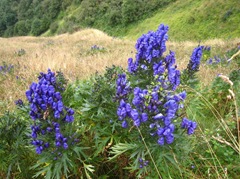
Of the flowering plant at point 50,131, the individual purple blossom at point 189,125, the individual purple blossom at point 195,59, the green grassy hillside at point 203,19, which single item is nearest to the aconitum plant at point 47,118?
the flowering plant at point 50,131

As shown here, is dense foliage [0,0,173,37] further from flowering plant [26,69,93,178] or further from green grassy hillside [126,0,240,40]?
flowering plant [26,69,93,178]

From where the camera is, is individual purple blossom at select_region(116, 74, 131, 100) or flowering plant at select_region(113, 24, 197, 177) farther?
individual purple blossom at select_region(116, 74, 131, 100)

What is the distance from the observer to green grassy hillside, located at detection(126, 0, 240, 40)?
22.9m

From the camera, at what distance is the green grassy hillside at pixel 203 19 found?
22891mm

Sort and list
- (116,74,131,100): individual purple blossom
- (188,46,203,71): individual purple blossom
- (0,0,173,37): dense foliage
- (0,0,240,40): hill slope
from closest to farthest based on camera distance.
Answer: (116,74,131,100): individual purple blossom < (188,46,203,71): individual purple blossom < (0,0,240,40): hill slope < (0,0,173,37): dense foliage

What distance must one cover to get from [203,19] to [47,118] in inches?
1048

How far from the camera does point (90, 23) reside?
41469 millimetres

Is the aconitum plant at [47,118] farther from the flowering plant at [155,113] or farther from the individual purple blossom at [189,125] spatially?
the individual purple blossom at [189,125]

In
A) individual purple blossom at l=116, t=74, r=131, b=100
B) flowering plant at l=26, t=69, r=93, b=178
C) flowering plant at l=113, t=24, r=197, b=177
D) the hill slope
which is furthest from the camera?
the hill slope

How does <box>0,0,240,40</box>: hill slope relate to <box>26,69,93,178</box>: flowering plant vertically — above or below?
below

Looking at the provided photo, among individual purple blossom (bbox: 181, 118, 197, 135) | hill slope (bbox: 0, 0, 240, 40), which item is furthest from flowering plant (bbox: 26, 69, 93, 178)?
hill slope (bbox: 0, 0, 240, 40)

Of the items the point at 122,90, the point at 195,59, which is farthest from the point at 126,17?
the point at 122,90

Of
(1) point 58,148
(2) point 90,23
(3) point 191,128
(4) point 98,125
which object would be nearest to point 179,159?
(3) point 191,128

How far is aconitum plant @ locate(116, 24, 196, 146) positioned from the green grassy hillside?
20529 mm
